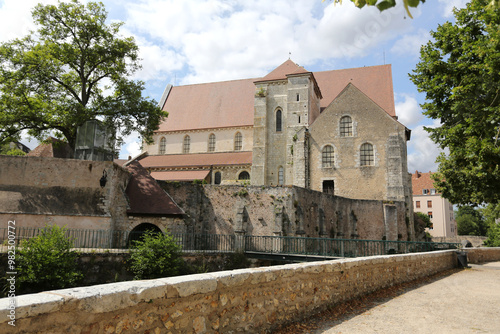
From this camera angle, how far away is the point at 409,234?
1158 inches

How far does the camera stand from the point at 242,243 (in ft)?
74.2

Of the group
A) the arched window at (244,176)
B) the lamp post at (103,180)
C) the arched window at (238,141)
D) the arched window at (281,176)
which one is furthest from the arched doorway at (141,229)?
the arched window at (238,141)

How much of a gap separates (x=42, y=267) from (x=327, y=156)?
24035 mm

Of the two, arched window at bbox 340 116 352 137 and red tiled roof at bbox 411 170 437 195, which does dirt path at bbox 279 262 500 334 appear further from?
red tiled roof at bbox 411 170 437 195

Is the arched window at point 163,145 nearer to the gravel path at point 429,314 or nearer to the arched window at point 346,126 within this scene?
the arched window at point 346,126

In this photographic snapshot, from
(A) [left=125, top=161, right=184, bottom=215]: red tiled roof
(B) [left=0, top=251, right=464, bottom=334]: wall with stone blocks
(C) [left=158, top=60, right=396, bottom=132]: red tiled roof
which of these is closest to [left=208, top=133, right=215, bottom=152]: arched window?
(C) [left=158, top=60, right=396, bottom=132]: red tiled roof

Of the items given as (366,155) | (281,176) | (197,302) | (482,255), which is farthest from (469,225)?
(197,302)

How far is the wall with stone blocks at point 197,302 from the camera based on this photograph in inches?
121

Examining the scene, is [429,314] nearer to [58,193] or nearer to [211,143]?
[58,193]

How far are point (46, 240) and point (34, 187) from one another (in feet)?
24.9

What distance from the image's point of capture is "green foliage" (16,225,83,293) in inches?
484

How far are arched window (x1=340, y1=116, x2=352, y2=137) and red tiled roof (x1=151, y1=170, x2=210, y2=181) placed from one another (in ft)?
41.1

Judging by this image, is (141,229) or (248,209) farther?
(248,209)

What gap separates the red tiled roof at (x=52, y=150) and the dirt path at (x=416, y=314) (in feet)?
71.3
